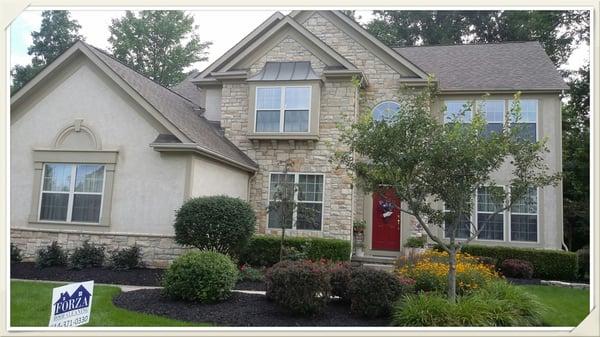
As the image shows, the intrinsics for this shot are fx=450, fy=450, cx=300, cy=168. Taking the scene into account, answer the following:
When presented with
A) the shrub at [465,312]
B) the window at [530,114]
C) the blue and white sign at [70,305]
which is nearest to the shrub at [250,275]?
the shrub at [465,312]

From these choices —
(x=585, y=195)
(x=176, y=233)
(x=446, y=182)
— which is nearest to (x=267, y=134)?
(x=176, y=233)

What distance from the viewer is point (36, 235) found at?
38.5 ft

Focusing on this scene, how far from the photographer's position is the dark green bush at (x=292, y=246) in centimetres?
1254

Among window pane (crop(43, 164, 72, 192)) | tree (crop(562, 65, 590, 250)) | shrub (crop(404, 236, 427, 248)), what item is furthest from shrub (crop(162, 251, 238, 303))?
tree (crop(562, 65, 590, 250))

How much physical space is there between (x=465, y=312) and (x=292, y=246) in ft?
21.4

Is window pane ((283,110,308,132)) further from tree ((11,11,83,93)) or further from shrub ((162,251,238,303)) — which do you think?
tree ((11,11,83,93))

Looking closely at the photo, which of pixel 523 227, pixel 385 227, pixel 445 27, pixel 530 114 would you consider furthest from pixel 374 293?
pixel 445 27

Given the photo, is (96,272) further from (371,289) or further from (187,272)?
(371,289)

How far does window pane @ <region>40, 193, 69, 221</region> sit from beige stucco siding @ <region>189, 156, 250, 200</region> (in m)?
3.46

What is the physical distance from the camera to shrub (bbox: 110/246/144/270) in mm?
10984

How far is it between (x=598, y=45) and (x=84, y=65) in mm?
11652

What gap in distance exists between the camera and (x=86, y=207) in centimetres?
1173

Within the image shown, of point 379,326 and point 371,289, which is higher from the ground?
point 371,289

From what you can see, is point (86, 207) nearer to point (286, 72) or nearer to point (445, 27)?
point (286, 72)
